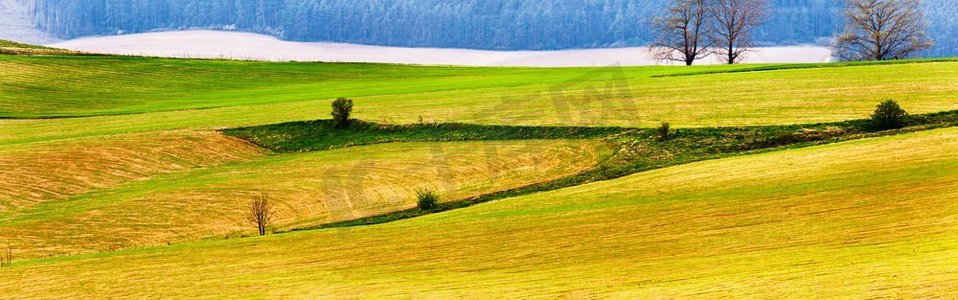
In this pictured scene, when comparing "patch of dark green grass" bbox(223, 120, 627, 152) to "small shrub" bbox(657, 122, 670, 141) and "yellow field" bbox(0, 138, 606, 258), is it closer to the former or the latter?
"yellow field" bbox(0, 138, 606, 258)

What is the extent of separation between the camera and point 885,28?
85.1 metres

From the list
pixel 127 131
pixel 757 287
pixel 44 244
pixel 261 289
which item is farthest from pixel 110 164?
pixel 757 287

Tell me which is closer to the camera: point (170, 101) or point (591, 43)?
point (170, 101)

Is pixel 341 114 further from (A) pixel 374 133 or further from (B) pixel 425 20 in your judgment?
(B) pixel 425 20

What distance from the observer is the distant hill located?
116m

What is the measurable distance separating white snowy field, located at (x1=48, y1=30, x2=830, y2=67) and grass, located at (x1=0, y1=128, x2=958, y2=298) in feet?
262

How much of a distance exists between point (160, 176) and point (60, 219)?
8.54 m

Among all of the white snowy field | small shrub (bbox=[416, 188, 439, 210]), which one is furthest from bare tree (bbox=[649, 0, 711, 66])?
small shrub (bbox=[416, 188, 439, 210])

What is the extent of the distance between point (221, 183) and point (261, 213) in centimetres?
815

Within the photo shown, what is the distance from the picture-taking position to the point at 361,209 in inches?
1293

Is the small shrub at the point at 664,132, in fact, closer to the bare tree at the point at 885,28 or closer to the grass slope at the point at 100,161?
the grass slope at the point at 100,161

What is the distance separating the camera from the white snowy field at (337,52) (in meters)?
112

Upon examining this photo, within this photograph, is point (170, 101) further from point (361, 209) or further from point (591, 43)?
point (591, 43)

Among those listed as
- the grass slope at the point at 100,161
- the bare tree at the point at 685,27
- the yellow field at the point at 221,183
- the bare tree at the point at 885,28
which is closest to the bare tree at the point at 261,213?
the yellow field at the point at 221,183
